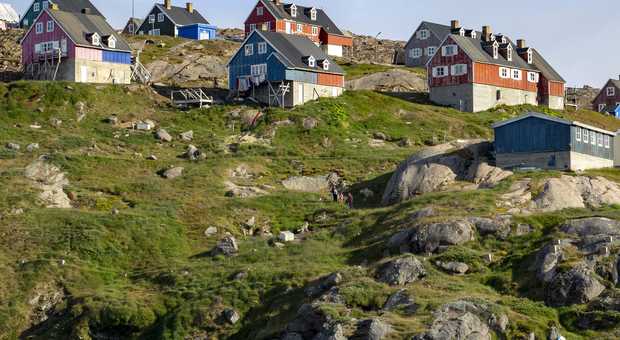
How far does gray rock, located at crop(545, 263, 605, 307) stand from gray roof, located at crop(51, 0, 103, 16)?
84.5 m

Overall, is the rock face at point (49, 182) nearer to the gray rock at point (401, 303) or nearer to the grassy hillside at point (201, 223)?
the grassy hillside at point (201, 223)

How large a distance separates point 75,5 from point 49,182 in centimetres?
5432

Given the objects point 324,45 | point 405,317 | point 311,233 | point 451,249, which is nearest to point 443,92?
point 324,45

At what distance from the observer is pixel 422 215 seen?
67812 mm

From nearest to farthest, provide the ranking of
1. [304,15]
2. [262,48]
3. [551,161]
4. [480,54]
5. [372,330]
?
[372,330] → [551,161] → [262,48] → [480,54] → [304,15]

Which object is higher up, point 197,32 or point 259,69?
point 197,32

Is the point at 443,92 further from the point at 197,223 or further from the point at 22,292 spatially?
the point at 22,292

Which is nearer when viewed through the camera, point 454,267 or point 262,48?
point 454,267

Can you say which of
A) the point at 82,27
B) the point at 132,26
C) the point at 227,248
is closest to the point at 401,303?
the point at 227,248

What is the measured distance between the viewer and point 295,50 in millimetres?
108375

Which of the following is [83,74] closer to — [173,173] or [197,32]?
[173,173]

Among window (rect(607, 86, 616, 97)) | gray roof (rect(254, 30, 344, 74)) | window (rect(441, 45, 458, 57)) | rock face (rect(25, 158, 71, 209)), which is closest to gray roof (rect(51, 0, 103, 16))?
gray roof (rect(254, 30, 344, 74))

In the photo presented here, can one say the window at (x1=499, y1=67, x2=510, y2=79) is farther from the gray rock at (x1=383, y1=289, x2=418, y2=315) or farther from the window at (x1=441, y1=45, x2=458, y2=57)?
the gray rock at (x1=383, y1=289, x2=418, y2=315)

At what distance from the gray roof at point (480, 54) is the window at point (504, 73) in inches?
17.7
